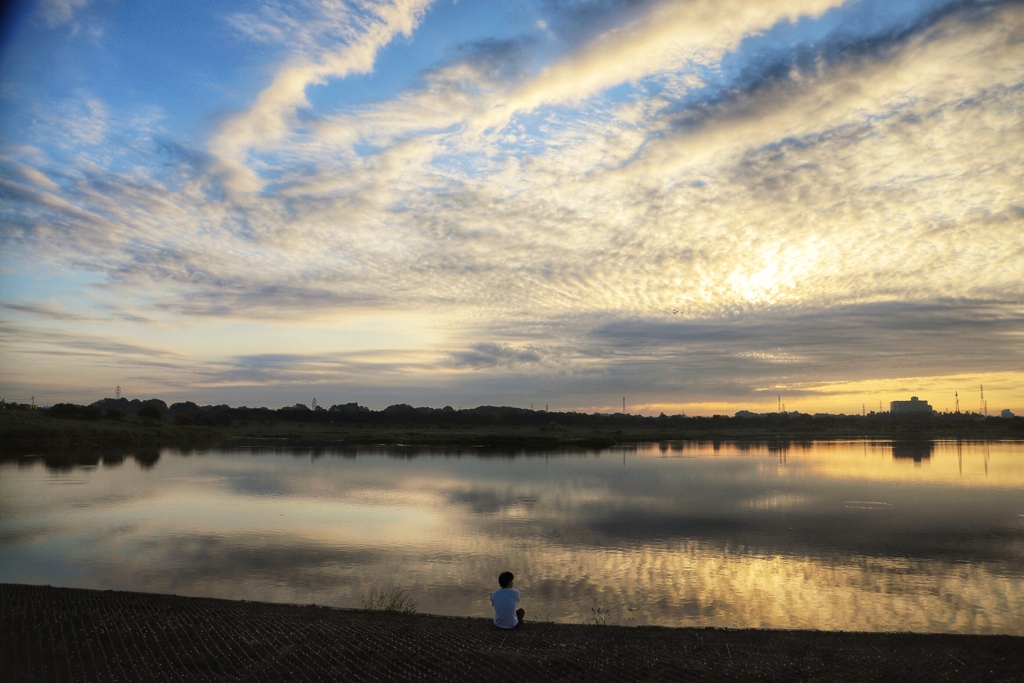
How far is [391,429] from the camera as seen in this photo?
12531 cm

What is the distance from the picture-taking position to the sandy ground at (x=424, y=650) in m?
8.93

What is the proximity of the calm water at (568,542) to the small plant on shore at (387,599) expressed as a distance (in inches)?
11.9

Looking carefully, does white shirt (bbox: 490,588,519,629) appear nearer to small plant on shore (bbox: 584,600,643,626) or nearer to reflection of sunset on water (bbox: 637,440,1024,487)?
small plant on shore (bbox: 584,600,643,626)

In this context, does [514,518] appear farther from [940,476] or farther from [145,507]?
[940,476]

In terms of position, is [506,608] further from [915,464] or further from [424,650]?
[915,464]

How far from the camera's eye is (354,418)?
14950cm

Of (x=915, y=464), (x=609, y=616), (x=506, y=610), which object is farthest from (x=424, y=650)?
(x=915, y=464)

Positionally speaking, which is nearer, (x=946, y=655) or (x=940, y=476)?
(x=946, y=655)

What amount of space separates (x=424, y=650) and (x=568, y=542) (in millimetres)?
11511

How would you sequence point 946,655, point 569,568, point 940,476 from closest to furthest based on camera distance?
1. point 946,655
2. point 569,568
3. point 940,476

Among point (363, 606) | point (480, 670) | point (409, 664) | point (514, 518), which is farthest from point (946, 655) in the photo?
point (514, 518)

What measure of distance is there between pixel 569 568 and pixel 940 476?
117 feet

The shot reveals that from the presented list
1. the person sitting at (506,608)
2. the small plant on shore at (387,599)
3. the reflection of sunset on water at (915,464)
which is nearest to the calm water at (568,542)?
the small plant on shore at (387,599)

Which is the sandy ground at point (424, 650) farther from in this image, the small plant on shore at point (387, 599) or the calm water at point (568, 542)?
the calm water at point (568, 542)
